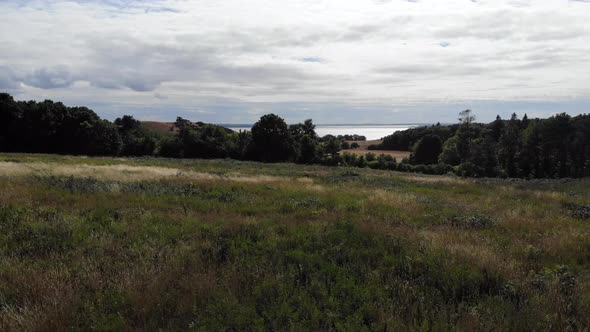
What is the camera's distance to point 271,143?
7769 cm

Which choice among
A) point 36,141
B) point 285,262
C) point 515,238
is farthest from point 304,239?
point 36,141

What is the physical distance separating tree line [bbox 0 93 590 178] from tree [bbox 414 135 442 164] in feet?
37.3

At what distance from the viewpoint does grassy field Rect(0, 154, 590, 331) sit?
4.43 metres

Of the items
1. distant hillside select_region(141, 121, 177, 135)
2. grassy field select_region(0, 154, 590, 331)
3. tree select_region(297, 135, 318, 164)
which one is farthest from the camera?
distant hillside select_region(141, 121, 177, 135)

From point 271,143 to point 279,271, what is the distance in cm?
7231

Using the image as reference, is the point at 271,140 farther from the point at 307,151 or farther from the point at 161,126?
the point at 161,126

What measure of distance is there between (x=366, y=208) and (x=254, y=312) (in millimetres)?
8458

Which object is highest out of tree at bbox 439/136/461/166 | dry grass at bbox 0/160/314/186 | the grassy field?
tree at bbox 439/136/461/166

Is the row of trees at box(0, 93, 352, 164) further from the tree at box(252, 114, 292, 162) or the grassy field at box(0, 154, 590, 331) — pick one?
the grassy field at box(0, 154, 590, 331)

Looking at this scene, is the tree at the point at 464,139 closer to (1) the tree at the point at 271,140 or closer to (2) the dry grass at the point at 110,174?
(1) the tree at the point at 271,140

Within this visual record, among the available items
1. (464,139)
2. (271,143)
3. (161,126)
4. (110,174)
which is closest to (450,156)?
(464,139)

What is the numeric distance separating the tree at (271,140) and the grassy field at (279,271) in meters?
67.2

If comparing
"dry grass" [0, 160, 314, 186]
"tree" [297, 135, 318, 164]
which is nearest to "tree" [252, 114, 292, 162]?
"tree" [297, 135, 318, 164]

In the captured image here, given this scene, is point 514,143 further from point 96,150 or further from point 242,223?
point 242,223
